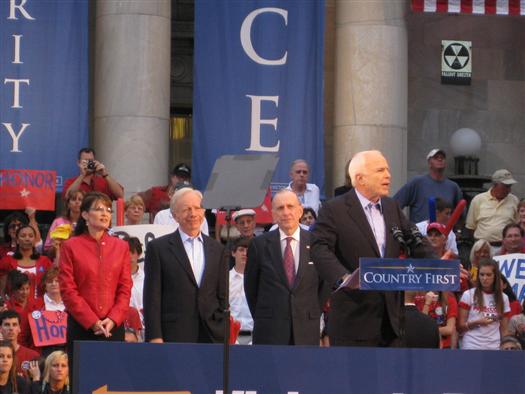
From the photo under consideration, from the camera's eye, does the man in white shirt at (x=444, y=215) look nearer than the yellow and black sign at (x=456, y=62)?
Yes

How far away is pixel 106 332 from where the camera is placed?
35.8 ft

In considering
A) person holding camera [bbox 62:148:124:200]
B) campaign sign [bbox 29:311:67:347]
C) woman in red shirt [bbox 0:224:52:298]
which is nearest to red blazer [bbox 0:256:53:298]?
woman in red shirt [bbox 0:224:52:298]

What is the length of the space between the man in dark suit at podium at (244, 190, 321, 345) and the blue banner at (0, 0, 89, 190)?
6.88 m

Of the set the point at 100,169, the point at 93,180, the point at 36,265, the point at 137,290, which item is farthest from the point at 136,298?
the point at 93,180

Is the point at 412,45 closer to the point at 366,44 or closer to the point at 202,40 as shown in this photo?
the point at 366,44

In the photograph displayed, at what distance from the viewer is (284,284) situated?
11.6 m

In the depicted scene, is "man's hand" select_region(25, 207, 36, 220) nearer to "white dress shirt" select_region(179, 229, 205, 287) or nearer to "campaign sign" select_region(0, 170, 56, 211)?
"campaign sign" select_region(0, 170, 56, 211)

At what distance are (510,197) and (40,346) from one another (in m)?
6.98

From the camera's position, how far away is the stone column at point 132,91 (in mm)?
18719

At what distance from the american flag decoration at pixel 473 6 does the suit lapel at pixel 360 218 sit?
9.96 m

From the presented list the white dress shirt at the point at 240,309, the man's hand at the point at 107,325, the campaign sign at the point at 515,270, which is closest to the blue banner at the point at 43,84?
the white dress shirt at the point at 240,309

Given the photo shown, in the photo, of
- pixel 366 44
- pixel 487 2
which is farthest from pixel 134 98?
pixel 487 2

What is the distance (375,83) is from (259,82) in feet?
5.27

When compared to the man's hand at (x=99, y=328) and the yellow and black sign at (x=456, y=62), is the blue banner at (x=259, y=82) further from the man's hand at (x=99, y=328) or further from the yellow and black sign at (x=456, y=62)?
the man's hand at (x=99, y=328)
